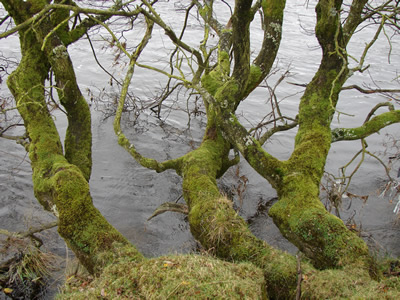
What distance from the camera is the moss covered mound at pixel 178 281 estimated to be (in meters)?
3.04

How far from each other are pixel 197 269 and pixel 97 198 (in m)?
5.65

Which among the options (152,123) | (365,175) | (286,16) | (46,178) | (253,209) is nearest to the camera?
(46,178)

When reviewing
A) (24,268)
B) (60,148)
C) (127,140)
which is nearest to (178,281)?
(127,140)

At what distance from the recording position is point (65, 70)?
5.56 m

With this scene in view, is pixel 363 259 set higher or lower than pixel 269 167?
lower

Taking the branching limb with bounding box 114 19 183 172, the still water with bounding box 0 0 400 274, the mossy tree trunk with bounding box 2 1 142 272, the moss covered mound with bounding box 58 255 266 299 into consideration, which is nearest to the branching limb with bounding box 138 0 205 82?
the branching limb with bounding box 114 19 183 172

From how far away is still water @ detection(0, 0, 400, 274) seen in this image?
757cm

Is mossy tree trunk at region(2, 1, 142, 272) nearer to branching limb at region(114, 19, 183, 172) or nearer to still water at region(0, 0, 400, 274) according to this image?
branching limb at region(114, 19, 183, 172)

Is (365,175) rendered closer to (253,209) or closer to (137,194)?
(253,209)

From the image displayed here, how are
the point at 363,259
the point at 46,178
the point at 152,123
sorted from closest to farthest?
the point at 363,259 → the point at 46,178 → the point at 152,123

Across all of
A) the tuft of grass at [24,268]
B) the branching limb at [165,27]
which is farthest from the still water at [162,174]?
the branching limb at [165,27]

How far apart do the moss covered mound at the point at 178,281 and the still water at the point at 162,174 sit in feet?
10.3

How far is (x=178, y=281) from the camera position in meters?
3.12

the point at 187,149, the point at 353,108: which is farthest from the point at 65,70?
the point at 353,108
